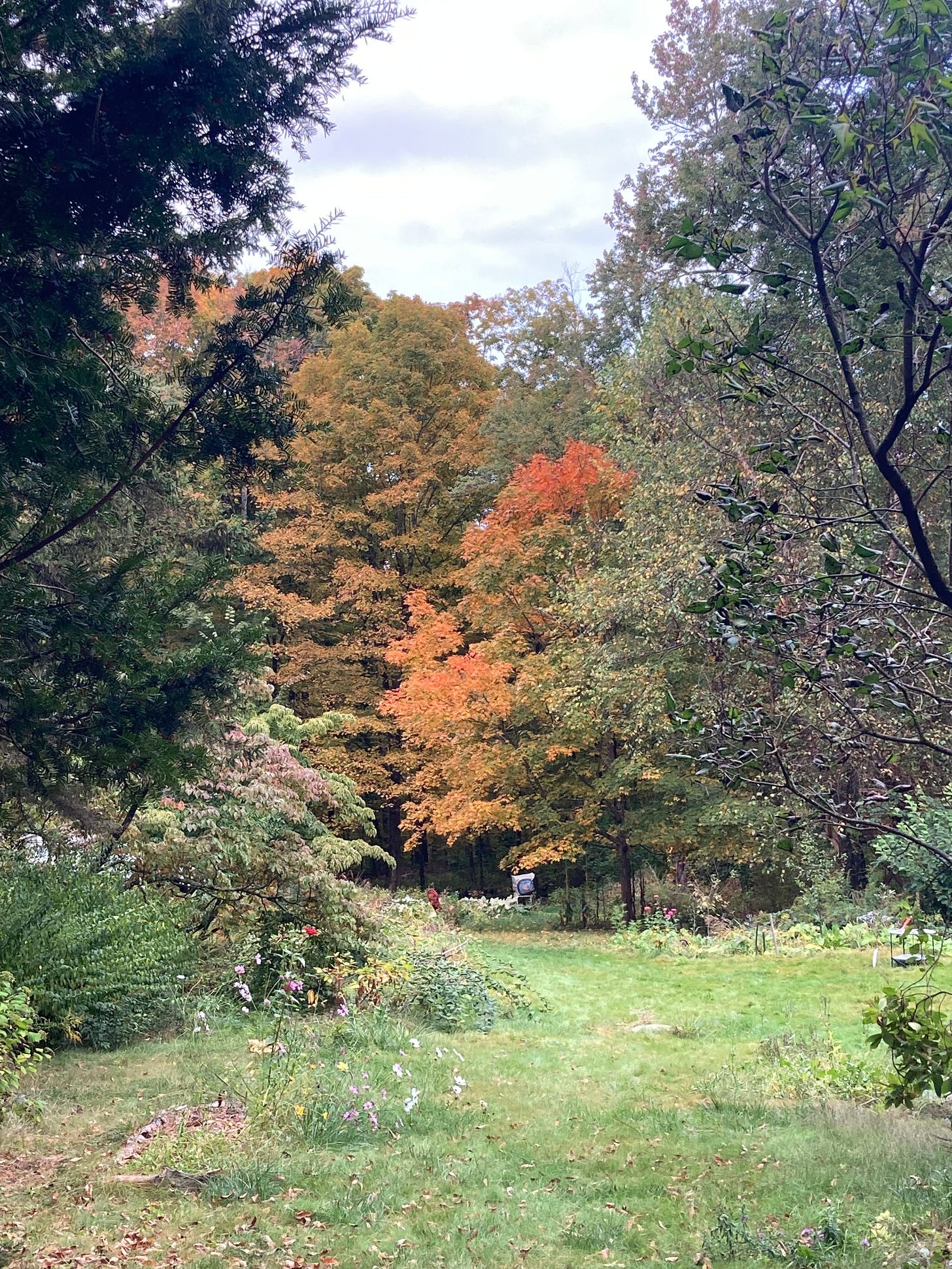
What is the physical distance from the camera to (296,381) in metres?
21.2

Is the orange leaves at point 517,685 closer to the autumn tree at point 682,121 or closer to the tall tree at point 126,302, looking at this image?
the autumn tree at point 682,121

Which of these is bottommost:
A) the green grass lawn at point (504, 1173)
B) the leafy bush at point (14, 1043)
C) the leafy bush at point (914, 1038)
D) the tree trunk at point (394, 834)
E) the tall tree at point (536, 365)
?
the green grass lawn at point (504, 1173)

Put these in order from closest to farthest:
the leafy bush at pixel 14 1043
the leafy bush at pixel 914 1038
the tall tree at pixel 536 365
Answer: the leafy bush at pixel 914 1038
the leafy bush at pixel 14 1043
the tall tree at pixel 536 365

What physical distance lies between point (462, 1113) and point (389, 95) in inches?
205

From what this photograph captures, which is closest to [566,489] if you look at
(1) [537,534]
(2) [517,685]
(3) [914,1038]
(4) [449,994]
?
(1) [537,534]

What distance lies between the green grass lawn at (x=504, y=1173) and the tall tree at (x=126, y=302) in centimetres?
170

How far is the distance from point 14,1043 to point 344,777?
6691 mm

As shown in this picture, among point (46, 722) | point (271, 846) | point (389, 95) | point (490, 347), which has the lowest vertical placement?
point (271, 846)

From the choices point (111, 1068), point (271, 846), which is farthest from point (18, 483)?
point (271, 846)

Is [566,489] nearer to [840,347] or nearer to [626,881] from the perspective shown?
[626,881]

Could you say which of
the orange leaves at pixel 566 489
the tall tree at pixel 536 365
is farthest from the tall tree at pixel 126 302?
the tall tree at pixel 536 365

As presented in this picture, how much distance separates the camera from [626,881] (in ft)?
52.1

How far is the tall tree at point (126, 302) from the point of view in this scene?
10.8 feet

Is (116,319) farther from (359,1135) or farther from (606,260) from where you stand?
(606,260)
